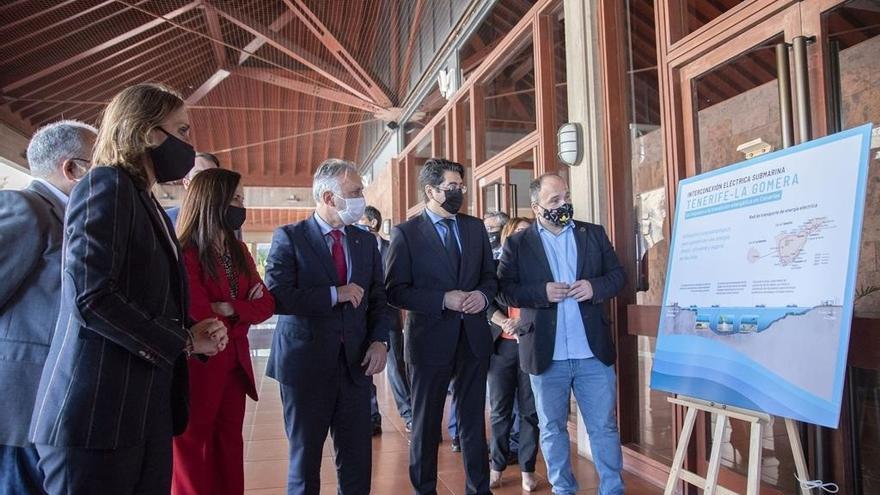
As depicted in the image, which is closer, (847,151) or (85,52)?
(847,151)

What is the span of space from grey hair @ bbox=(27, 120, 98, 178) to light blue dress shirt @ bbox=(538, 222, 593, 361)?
6.55ft

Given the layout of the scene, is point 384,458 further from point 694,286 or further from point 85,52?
point 85,52

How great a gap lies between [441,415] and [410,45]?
7.09 m

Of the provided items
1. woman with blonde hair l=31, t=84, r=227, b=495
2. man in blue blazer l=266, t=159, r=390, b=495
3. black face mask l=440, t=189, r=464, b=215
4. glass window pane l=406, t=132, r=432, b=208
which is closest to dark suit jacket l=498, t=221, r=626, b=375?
black face mask l=440, t=189, r=464, b=215

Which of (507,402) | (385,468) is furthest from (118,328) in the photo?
(385,468)

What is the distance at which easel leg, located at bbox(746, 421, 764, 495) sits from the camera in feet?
6.17

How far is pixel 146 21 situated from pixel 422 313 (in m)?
8.18

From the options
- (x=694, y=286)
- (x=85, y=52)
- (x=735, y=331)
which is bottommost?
(x=735, y=331)

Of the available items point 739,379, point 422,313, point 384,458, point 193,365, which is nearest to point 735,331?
point 739,379

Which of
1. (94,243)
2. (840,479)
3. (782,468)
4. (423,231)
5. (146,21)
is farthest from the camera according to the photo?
(146,21)

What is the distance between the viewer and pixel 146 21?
881 centimetres

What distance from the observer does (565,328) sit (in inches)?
112

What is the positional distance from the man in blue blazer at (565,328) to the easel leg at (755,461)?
863mm

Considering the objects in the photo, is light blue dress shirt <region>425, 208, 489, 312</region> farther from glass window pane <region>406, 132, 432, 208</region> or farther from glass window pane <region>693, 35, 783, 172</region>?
glass window pane <region>406, 132, 432, 208</region>
